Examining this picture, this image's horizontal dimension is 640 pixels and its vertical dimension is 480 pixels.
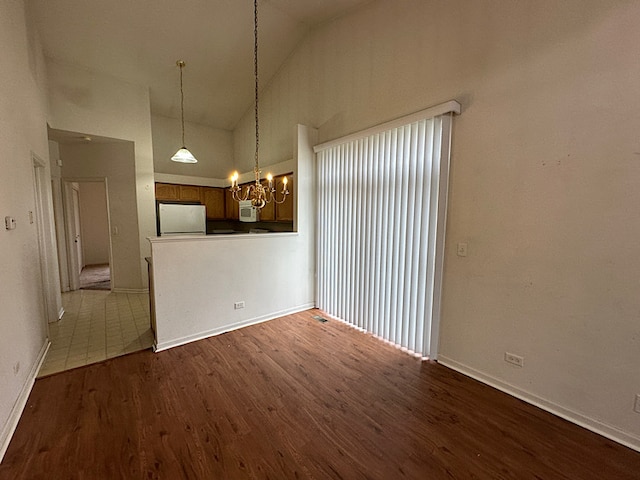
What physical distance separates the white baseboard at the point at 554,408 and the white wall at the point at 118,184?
5.49 m

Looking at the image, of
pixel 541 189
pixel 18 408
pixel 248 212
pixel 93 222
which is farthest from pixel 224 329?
pixel 93 222

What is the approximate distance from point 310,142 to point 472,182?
2380mm

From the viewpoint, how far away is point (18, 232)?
2299 millimetres

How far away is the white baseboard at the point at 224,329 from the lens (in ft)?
9.96

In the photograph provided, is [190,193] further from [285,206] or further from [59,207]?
[285,206]

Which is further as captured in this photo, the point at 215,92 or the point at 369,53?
the point at 215,92

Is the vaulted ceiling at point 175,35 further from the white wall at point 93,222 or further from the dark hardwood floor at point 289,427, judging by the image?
the white wall at point 93,222

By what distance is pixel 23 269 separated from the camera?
2.38 m

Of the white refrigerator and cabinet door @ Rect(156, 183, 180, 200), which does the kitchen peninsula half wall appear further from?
cabinet door @ Rect(156, 183, 180, 200)

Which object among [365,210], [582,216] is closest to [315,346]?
[365,210]

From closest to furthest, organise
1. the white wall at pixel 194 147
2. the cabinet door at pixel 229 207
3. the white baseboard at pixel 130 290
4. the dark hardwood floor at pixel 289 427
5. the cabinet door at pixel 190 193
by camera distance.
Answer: the dark hardwood floor at pixel 289 427 → the white baseboard at pixel 130 290 → the cabinet door at pixel 190 193 → the white wall at pixel 194 147 → the cabinet door at pixel 229 207

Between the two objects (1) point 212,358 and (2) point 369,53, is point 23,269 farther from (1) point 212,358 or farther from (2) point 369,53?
(2) point 369,53

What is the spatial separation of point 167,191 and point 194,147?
137 cm

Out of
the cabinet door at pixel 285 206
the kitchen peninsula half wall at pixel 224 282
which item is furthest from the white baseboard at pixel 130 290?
the cabinet door at pixel 285 206
